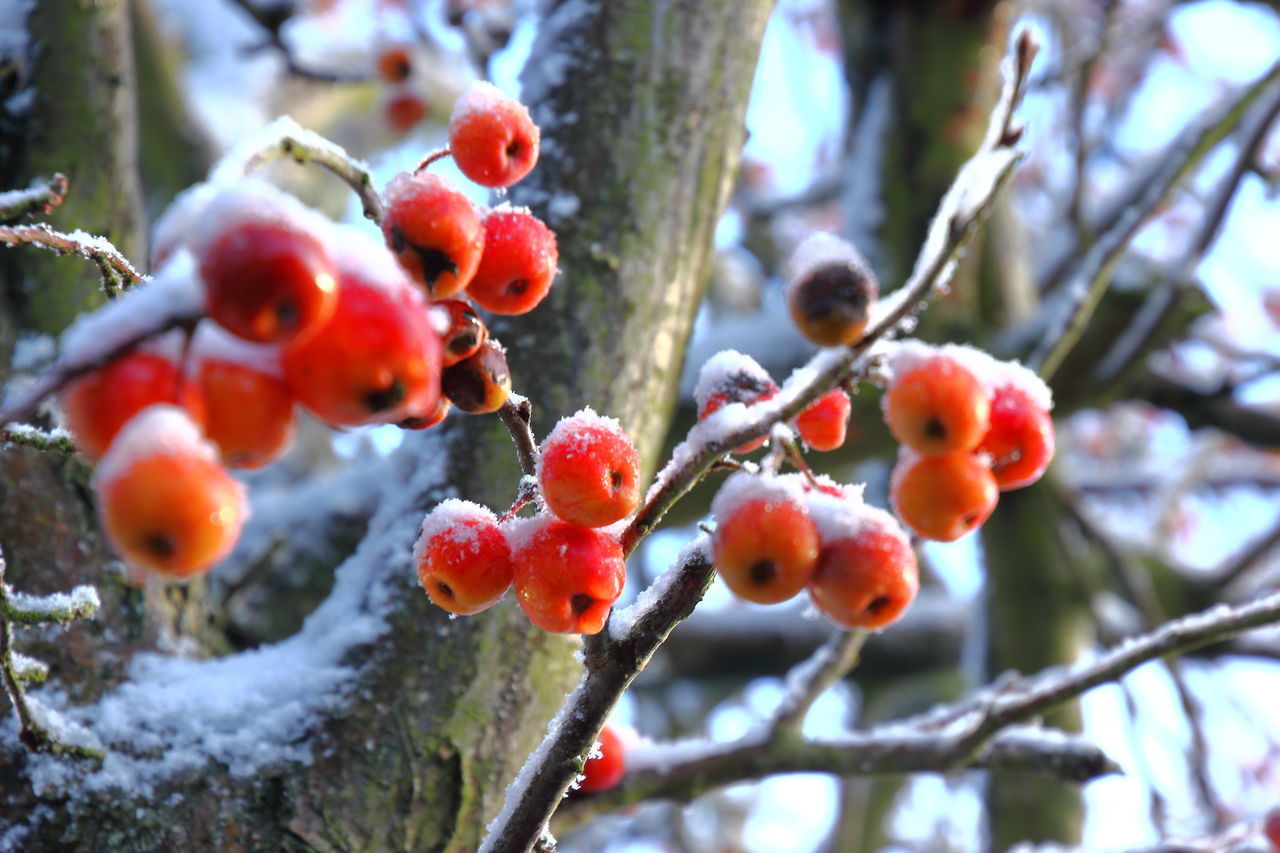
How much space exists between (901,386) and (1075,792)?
2.30m

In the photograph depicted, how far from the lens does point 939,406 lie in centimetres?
78

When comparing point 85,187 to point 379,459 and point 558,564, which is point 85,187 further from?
point 558,564

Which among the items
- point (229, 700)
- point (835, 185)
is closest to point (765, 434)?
point (229, 700)

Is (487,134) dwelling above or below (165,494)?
above

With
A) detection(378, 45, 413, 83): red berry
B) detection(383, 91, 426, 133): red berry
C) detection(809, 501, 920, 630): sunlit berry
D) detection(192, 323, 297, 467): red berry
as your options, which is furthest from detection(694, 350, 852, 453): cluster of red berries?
detection(383, 91, 426, 133): red berry

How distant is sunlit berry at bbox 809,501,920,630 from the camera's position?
2.66 ft

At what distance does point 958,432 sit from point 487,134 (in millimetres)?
537

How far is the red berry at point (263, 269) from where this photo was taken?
56 centimetres

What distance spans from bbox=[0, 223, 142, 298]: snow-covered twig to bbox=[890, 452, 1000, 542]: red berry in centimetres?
65

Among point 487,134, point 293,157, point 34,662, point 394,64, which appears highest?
point 394,64

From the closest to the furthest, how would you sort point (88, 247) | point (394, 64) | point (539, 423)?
point (88, 247) → point (539, 423) → point (394, 64)

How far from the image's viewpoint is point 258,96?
448cm

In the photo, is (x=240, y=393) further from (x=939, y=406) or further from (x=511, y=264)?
(x=939, y=406)

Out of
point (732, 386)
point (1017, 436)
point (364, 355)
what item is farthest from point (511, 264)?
point (1017, 436)
